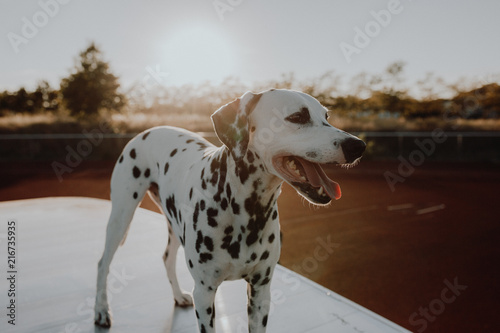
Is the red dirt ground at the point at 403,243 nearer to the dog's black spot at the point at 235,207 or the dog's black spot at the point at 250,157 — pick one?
the dog's black spot at the point at 235,207

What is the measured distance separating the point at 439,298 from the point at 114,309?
12.7 ft

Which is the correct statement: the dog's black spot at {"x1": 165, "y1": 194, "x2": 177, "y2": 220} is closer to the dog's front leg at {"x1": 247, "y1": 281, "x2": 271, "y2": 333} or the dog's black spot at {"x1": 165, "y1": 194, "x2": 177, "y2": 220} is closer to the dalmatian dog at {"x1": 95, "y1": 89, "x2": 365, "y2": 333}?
the dalmatian dog at {"x1": 95, "y1": 89, "x2": 365, "y2": 333}

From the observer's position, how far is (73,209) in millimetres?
6020

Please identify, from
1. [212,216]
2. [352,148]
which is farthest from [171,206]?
[352,148]

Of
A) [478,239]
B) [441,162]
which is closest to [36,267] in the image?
[478,239]

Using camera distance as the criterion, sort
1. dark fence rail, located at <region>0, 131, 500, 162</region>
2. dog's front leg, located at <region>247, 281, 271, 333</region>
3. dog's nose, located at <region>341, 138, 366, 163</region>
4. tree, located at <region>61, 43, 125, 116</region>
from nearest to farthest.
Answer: dog's nose, located at <region>341, 138, 366, 163</region> → dog's front leg, located at <region>247, 281, 271, 333</region> → dark fence rail, located at <region>0, 131, 500, 162</region> → tree, located at <region>61, 43, 125, 116</region>

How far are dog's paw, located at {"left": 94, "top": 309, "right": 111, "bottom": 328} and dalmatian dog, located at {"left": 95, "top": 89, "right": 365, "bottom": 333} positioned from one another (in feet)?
3.43

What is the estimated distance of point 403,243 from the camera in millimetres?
6637

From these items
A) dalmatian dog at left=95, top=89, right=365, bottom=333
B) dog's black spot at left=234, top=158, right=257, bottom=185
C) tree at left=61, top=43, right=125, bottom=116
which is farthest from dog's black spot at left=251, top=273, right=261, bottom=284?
tree at left=61, top=43, right=125, bottom=116

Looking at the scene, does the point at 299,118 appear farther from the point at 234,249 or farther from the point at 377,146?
the point at 377,146

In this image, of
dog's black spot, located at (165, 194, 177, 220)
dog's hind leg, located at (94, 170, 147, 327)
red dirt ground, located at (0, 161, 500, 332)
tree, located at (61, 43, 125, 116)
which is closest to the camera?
dog's black spot, located at (165, 194, 177, 220)

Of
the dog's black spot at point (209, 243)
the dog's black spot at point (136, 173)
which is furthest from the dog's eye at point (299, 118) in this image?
the dog's black spot at point (136, 173)

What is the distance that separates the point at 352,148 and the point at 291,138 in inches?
12.7

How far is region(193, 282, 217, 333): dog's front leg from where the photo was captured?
2.22 metres
